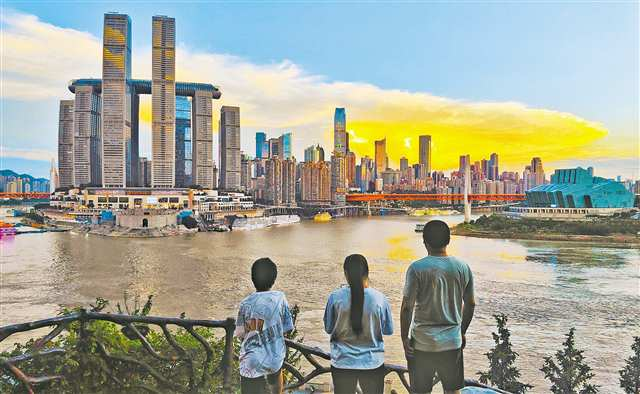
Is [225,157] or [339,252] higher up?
[225,157]

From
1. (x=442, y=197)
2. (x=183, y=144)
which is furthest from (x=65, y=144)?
(x=442, y=197)

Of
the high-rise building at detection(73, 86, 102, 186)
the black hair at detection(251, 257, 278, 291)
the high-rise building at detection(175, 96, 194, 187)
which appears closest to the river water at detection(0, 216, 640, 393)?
the black hair at detection(251, 257, 278, 291)

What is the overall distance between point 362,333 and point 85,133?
206 feet

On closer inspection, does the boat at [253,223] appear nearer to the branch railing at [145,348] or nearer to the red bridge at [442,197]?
the red bridge at [442,197]

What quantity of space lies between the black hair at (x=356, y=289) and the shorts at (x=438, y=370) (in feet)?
0.64

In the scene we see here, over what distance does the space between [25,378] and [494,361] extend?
4.03 m

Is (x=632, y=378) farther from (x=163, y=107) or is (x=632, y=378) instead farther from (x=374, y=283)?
(x=163, y=107)

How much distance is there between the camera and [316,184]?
6350cm

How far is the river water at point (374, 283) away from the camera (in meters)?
6.97

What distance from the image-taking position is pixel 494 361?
14.4 feet

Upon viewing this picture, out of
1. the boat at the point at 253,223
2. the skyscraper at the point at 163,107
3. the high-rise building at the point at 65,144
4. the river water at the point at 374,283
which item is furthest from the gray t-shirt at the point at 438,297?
the high-rise building at the point at 65,144

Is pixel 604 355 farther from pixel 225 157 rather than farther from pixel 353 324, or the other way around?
pixel 225 157

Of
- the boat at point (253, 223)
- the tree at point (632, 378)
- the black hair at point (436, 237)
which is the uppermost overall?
the black hair at point (436, 237)

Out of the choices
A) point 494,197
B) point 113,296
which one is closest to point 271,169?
point 494,197
